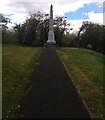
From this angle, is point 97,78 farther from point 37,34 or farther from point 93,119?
point 37,34

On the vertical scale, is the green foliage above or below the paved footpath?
above

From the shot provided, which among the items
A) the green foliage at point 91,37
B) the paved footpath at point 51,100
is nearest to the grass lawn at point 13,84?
the paved footpath at point 51,100

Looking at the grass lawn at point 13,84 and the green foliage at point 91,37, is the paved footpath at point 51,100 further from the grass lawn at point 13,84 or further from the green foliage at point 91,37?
the green foliage at point 91,37

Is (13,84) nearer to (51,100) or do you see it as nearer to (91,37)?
(51,100)

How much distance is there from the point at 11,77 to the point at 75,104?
598 cm

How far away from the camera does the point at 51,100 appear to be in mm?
A: 12234

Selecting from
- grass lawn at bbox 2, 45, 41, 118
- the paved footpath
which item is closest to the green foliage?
grass lawn at bbox 2, 45, 41, 118

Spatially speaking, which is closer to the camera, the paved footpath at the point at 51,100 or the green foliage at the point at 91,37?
the paved footpath at the point at 51,100

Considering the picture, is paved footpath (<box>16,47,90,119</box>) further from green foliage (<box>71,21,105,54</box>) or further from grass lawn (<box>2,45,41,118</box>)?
green foliage (<box>71,21,105,54</box>)

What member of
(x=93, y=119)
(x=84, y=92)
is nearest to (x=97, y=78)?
(x=84, y=92)

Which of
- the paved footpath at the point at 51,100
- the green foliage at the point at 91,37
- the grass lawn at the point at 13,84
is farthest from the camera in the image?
the green foliage at the point at 91,37

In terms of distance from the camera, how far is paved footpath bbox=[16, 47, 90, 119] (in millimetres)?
10586

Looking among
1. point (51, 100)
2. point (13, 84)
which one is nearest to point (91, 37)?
point (13, 84)

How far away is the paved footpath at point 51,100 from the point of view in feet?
34.7
